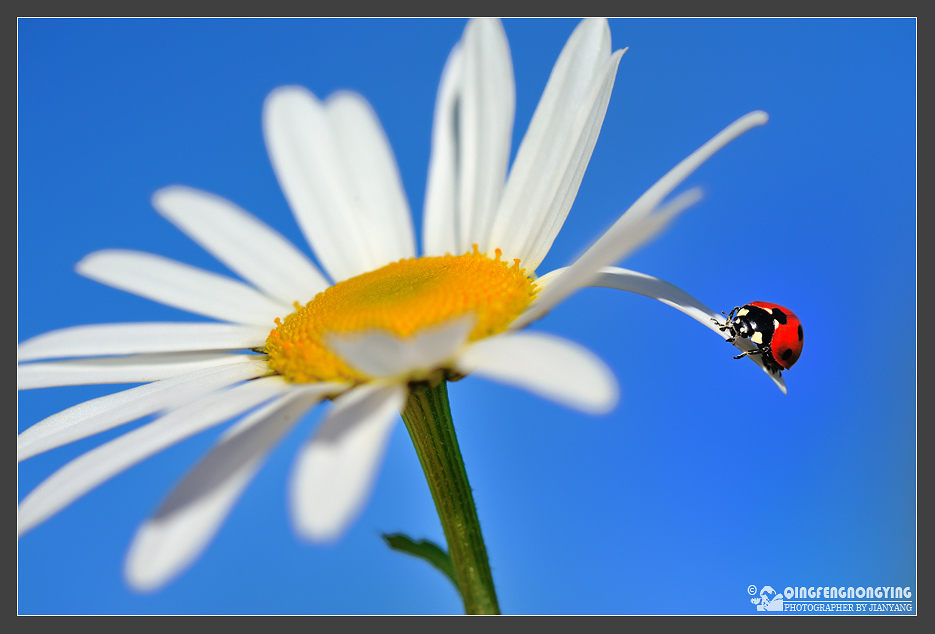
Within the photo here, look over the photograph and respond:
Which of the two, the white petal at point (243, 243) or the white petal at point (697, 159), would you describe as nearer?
the white petal at point (697, 159)

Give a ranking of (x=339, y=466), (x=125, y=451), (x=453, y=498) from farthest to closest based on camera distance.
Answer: (x=453, y=498)
(x=125, y=451)
(x=339, y=466)

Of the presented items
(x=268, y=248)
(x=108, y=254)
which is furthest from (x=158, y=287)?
(x=268, y=248)

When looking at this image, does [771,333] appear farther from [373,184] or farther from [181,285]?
[181,285]

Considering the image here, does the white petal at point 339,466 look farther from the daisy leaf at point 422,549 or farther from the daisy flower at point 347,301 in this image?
the daisy leaf at point 422,549

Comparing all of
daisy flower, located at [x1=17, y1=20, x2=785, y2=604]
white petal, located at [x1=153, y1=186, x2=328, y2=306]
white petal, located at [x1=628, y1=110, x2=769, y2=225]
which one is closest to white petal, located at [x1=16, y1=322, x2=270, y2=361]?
daisy flower, located at [x1=17, y1=20, x2=785, y2=604]

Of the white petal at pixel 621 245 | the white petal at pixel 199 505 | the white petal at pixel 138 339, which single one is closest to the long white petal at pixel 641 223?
the white petal at pixel 621 245

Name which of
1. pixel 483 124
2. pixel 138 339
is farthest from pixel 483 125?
pixel 138 339

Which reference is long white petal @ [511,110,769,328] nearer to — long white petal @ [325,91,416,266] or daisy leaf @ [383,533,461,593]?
daisy leaf @ [383,533,461,593]

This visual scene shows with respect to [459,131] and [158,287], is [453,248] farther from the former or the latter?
[158,287]
